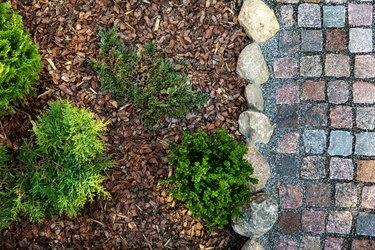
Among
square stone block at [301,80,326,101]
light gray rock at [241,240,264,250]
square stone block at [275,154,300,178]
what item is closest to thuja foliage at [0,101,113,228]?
light gray rock at [241,240,264,250]

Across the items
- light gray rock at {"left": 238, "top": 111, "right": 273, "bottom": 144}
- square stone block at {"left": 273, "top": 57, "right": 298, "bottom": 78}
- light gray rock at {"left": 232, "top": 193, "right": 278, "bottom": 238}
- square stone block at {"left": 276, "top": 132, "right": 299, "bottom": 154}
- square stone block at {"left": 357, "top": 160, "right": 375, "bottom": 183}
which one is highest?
square stone block at {"left": 273, "top": 57, "right": 298, "bottom": 78}

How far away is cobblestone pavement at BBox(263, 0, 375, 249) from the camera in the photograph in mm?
5219

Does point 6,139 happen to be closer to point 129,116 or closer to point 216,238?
point 129,116

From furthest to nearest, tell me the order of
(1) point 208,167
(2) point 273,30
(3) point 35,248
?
1. (2) point 273,30
2. (3) point 35,248
3. (1) point 208,167

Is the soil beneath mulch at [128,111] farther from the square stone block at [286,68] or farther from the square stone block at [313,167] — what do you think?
the square stone block at [313,167]

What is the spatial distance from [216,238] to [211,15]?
1.83 meters

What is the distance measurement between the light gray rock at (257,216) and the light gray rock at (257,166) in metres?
0.12

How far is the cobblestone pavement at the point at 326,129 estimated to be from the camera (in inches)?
205

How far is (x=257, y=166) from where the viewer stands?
5164 mm

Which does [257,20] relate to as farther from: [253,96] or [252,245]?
[252,245]

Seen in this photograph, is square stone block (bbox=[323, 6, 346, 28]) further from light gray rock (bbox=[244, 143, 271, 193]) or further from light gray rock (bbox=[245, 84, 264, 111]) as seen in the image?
light gray rock (bbox=[244, 143, 271, 193])

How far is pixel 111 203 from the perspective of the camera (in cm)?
508

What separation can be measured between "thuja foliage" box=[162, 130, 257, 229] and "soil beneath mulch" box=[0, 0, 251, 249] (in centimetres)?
42

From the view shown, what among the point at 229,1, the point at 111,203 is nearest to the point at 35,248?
the point at 111,203
